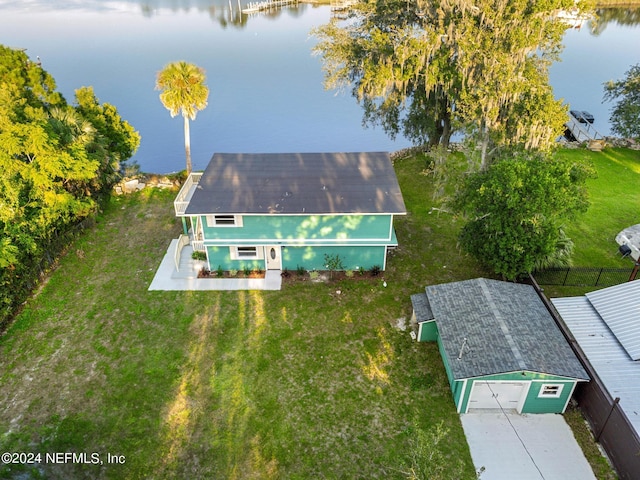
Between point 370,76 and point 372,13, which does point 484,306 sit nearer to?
point 370,76

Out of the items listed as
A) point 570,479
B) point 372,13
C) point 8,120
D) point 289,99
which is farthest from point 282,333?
point 289,99

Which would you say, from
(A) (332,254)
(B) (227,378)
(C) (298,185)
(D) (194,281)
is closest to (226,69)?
(C) (298,185)

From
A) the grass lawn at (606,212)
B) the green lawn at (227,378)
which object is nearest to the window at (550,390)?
the green lawn at (227,378)

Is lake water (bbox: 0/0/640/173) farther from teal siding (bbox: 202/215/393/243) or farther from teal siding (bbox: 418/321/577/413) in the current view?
teal siding (bbox: 418/321/577/413)

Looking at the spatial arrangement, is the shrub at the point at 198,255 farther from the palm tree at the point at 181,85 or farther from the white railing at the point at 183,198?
the palm tree at the point at 181,85

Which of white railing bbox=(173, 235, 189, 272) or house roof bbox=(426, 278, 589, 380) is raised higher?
house roof bbox=(426, 278, 589, 380)

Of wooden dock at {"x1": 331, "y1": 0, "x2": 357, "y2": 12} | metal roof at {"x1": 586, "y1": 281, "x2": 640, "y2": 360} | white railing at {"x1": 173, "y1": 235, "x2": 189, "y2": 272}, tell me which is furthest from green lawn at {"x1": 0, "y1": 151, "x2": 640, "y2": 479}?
wooden dock at {"x1": 331, "y1": 0, "x2": 357, "y2": 12}

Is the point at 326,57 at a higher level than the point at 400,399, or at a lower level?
higher
